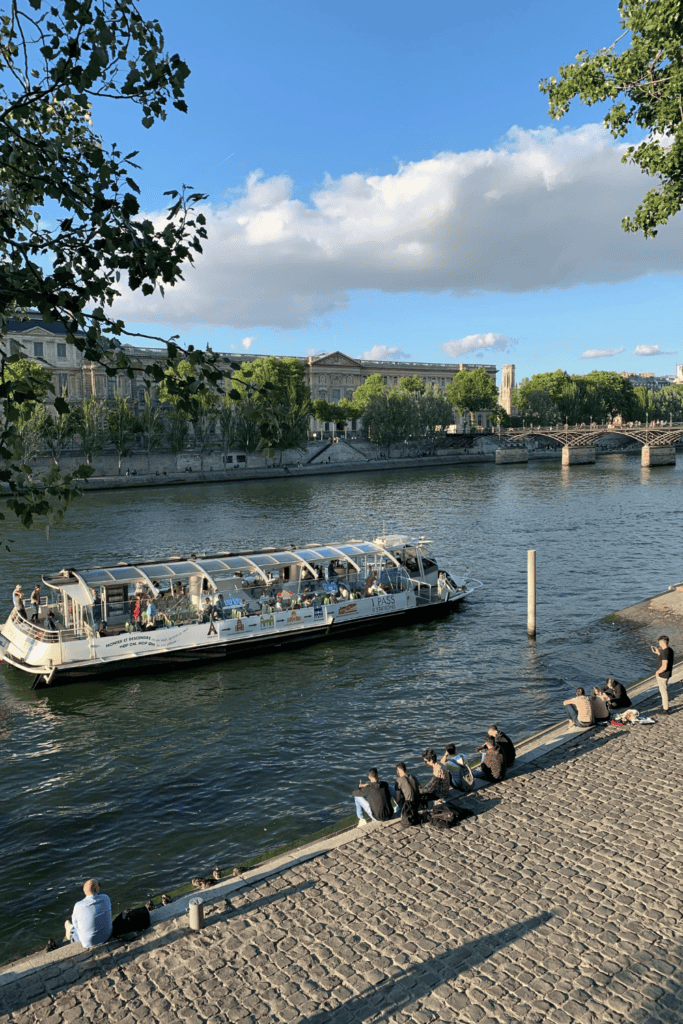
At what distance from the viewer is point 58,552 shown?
4962cm

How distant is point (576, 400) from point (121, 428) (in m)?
117

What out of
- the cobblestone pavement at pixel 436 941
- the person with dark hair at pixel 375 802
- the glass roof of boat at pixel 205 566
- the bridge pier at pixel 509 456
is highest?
the bridge pier at pixel 509 456

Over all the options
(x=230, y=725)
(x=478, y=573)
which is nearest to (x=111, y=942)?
(x=230, y=725)

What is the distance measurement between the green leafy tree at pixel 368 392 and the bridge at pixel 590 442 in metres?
25.5

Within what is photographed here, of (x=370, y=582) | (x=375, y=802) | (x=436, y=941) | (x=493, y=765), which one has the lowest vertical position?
(x=436, y=941)

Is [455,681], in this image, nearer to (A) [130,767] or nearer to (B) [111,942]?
(A) [130,767]

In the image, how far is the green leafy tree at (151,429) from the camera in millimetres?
105500

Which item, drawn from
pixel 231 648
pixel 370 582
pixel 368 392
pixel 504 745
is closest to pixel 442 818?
pixel 504 745

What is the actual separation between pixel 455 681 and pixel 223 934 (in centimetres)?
1624

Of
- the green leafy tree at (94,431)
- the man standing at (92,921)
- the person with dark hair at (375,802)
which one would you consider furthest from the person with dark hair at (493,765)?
the green leafy tree at (94,431)

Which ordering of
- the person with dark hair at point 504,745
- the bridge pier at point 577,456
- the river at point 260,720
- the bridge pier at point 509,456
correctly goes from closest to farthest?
the person with dark hair at point 504,745 → the river at point 260,720 → the bridge pier at point 577,456 → the bridge pier at point 509,456

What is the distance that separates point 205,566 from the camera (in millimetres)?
29562

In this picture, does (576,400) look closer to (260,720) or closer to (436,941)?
(260,720)

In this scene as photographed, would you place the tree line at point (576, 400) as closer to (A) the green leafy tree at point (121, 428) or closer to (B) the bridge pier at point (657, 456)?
(B) the bridge pier at point (657, 456)
